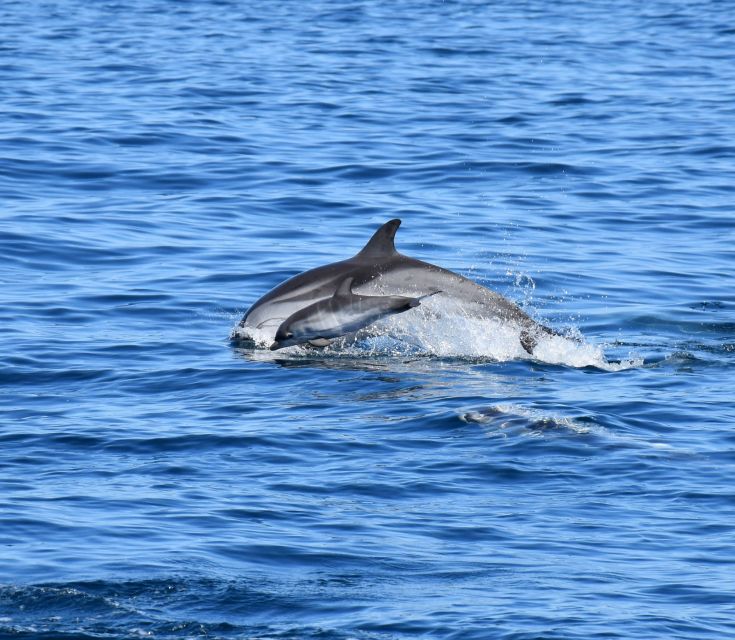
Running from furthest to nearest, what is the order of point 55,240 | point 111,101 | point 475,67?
point 475,67
point 111,101
point 55,240

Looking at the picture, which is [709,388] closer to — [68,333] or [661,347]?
[661,347]

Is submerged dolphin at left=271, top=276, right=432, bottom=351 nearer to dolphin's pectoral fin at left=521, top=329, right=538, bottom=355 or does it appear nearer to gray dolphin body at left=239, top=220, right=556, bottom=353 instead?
gray dolphin body at left=239, top=220, right=556, bottom=353

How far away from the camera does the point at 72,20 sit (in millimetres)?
46812

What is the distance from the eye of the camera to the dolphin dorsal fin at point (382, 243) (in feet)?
54.2

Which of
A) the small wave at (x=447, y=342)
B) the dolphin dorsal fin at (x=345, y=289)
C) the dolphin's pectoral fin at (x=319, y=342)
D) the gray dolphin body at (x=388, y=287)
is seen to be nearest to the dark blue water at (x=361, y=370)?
the small wave at (x=447, y=342)

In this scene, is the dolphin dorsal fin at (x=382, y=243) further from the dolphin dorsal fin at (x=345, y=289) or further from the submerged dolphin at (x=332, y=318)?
the submerged dolphin at (x=332, y=318)

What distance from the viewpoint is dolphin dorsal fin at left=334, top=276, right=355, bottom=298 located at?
16.3 meters

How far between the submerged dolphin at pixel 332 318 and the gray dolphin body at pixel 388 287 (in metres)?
0.35

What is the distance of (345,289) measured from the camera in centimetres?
1636

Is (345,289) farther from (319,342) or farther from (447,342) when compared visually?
(447,342)

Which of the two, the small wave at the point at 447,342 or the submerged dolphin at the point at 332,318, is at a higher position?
the submerged dolphin at the point at 332,318

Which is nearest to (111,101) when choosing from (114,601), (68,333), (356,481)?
(68,333)

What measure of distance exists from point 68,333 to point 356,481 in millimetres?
6065

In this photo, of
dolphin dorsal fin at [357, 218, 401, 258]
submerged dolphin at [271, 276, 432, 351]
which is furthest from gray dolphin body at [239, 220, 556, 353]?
submerged dolphin at [271, 276, 432, 351]
